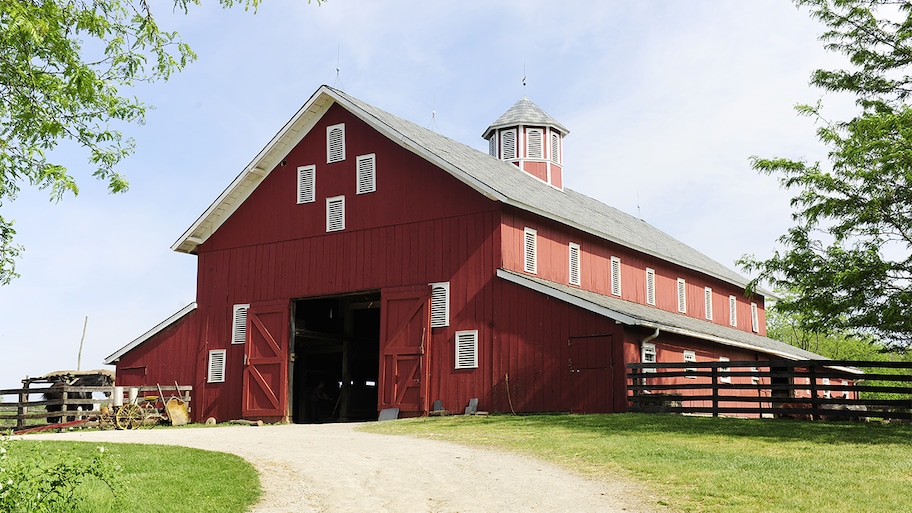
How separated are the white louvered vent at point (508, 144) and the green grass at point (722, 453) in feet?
44.6

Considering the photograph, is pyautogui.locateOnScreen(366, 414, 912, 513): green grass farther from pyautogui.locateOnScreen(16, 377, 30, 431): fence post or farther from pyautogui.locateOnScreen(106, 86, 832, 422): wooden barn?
pyautogui.locateOnScreen(16, 377, 30, 431): fence post

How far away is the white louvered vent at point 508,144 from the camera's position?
33406 millimetres

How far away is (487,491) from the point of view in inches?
462

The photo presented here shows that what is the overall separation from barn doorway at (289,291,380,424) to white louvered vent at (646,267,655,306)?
8605 millimetres

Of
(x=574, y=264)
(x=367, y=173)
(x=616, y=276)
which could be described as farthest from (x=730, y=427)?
(x=367, y=173)

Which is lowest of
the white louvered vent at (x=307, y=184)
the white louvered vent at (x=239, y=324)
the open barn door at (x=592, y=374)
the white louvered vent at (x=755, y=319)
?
the open barn door at (x=592, y=374)

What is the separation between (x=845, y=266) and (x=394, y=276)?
1075cm

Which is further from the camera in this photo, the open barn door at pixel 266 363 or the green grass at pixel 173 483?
the open barn door at pixel 266 363

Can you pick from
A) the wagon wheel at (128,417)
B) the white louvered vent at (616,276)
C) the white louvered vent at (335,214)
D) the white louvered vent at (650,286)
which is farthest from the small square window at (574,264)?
the wagon wheel at (128,417)

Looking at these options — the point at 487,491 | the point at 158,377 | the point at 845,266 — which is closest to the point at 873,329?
the point at 845,266

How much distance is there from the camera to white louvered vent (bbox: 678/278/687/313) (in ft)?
109

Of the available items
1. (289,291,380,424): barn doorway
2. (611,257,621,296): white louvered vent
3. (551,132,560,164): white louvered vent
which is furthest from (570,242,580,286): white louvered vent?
(551,132,560,164): white louvered vent

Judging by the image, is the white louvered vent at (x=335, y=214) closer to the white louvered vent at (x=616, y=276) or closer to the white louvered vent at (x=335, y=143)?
the white louvered vent at (x=335, y=143)

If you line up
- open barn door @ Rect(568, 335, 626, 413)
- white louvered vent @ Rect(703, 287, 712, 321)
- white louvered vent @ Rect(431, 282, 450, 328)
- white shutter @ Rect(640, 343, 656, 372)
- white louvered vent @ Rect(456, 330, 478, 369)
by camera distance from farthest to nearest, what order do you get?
white louvered vent @ Rect(703, 287, 712, 321)
white louvered vent @ Rect(431, 282, 450, 328)
white louvered vent @ Rect(456, 330, 478, 369)
white shutter @ Rect(640, 343, 656, 372)
open barn door @ Rect(568, 335, 626, 413)
